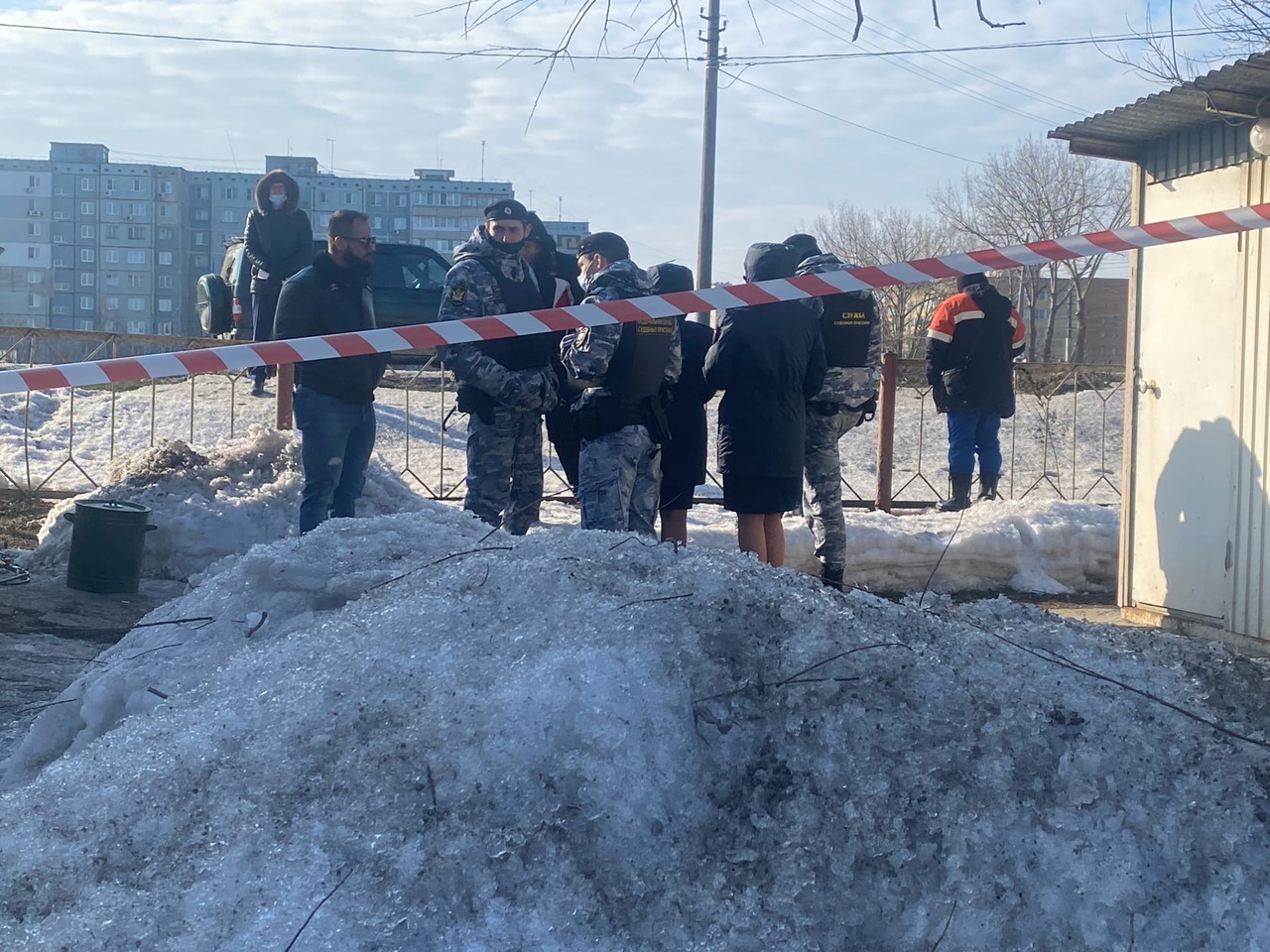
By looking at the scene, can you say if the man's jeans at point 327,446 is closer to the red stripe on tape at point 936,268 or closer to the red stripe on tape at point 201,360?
the red stripe on tape at point 201,360

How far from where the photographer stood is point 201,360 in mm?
4605

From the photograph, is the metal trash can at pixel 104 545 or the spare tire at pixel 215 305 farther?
the spare tire at pixel 215 305

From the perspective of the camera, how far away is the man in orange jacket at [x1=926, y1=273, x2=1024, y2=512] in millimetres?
8719

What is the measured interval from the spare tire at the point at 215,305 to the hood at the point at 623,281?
10.9 meters

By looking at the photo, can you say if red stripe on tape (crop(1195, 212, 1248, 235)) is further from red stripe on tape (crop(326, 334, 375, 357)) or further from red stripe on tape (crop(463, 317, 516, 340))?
red stripe on tape (crop(326, 334, 375, 357))

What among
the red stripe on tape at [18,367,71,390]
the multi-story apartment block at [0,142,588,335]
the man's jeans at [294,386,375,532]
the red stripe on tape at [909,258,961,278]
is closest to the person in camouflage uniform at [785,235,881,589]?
the red stripe on tape at [909,258,961,278]

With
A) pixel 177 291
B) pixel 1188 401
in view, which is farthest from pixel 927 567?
pixel 177 291

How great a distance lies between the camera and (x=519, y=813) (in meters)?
2.34

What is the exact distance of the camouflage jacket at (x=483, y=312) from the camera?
550 centimetres

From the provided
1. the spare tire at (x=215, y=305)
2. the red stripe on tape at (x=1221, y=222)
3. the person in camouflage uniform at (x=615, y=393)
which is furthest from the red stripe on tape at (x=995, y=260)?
the spare tire at (x=215, y=305)

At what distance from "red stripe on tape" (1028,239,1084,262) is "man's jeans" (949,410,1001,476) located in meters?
4.39

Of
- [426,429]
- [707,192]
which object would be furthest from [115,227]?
[426,429]

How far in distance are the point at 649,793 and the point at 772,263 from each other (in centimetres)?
362

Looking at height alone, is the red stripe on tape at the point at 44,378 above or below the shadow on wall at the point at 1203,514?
above
